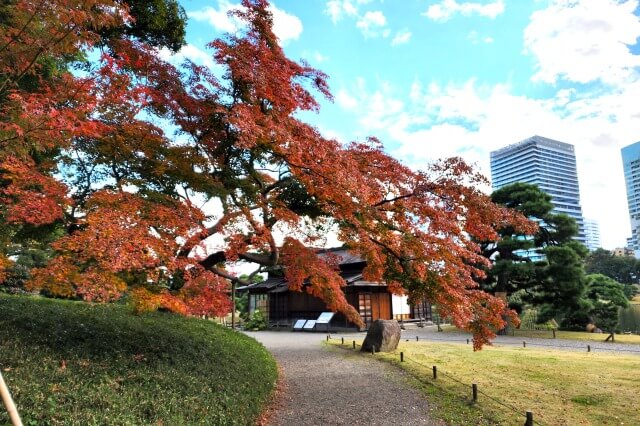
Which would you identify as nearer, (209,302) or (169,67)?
(209,302)

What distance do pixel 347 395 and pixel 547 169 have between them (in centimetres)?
7340

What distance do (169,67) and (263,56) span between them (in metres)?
2.07

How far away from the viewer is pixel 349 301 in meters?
23.5

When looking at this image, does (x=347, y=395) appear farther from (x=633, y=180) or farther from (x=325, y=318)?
(x=633, y=180)

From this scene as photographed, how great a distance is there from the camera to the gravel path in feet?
21.5

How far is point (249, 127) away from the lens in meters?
5.92

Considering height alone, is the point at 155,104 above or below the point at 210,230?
above

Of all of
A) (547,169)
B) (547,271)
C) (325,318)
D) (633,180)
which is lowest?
(325,318)

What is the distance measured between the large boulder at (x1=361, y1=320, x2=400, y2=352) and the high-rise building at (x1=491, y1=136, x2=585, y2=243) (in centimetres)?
4660

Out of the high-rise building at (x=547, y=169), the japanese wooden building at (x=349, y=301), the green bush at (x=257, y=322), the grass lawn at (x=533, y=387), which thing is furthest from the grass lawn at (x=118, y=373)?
the high-rise building at (x=547, y=169)

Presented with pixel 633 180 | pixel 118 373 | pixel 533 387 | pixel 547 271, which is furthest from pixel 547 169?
pixel 118 373

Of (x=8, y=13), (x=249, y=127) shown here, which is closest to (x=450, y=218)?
(x=249, y=127)

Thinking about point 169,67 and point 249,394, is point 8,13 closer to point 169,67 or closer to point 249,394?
point 169,67

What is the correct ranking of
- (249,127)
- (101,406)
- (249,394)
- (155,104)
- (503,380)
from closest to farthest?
1. (101,406)
2. (249,127)
3. (249,394)
4. (155,104)
5. (503,380)
